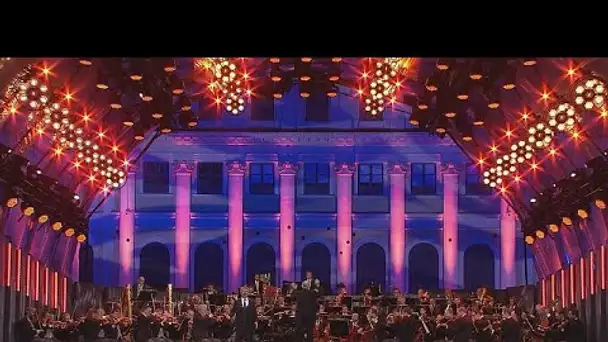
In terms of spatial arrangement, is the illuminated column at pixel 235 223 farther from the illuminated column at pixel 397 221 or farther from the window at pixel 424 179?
the window at pixel 424 179

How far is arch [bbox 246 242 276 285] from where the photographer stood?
4219cm

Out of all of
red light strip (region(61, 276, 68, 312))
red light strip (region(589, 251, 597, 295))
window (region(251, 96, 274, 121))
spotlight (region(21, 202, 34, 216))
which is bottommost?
red light strip (region(61, 276, 68, 312))

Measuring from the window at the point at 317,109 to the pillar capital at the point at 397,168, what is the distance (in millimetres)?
2832

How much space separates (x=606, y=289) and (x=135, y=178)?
18704mm

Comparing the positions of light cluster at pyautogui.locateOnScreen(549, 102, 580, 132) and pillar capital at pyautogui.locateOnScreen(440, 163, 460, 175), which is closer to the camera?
light cluster at pyautogui.locateOnScreen(549, 102, 580, 132)

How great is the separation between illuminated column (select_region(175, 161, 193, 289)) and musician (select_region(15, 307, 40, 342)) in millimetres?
14710

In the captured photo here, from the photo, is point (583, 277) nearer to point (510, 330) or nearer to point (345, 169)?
point (510, 330)

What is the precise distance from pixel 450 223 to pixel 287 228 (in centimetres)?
508

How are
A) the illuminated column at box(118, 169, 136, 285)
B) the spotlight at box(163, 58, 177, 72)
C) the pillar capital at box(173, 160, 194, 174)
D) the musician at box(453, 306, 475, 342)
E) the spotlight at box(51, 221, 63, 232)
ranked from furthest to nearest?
1. the pillar capital at box(173, 160, 194, 174)
2. the illuminated column at box(118, 169, 136, 285)
3. the spotlight at box(51, 221, 63, 232)
4. the musician at box(453, 306, 475, 342)
5. the spotlight at box(163, 58, 177, 72)

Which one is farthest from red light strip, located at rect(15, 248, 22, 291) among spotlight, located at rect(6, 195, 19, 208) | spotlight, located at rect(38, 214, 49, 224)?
spotlight, located at rect(6, 195, 19, 208)

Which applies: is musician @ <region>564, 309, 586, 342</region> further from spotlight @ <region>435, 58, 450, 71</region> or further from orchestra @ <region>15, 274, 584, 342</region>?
spotlight @ <region>435, 58, 450, 71</region>

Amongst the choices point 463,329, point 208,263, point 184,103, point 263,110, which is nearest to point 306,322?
point 463,329
